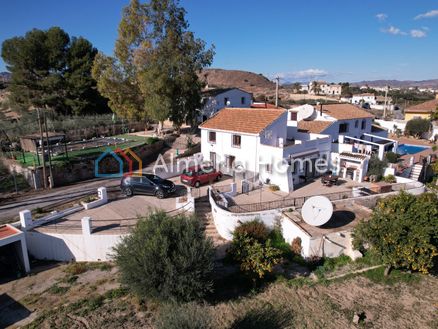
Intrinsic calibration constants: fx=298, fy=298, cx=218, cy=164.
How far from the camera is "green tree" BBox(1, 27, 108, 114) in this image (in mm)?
40844

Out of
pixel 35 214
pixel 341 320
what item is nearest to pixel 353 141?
pixel 341 320

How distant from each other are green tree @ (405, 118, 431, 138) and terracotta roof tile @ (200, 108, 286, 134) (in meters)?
33.8

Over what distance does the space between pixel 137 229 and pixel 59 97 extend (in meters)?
37.8

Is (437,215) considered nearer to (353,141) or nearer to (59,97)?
(353,141)

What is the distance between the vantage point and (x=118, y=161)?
2964 centimetres

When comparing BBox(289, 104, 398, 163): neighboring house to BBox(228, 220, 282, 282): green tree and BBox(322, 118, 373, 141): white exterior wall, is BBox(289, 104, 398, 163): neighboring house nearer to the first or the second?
BBox(322, 118, 373, 141): white exterior wall

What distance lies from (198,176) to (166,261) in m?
11.3

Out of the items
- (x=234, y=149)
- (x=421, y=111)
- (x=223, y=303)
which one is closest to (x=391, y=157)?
(x=234, y=149)

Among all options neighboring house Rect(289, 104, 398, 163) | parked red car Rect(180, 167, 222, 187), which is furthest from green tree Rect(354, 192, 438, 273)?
parked red car Rect(180, 167, 222, 187)

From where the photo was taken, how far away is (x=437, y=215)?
15.5 metres

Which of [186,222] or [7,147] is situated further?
[7,147]

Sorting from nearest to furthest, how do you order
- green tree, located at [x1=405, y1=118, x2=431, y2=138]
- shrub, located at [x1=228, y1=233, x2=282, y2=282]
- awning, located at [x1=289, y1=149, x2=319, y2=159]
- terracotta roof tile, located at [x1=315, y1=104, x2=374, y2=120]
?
shrub, located at [x1=228, y1=233, x2=282, y2=282]
awning, located at [x1=289, y1=149, x2=319, y2=159]
terracotta roof tile, located at [x1=315, y1=104, x2=374, y2=120]
green tree, located at [x1=405, y1=118, x2=431, y2=138]

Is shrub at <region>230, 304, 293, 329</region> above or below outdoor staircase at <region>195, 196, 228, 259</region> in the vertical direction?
below

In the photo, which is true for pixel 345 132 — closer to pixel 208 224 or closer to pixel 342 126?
pixel 342 126
